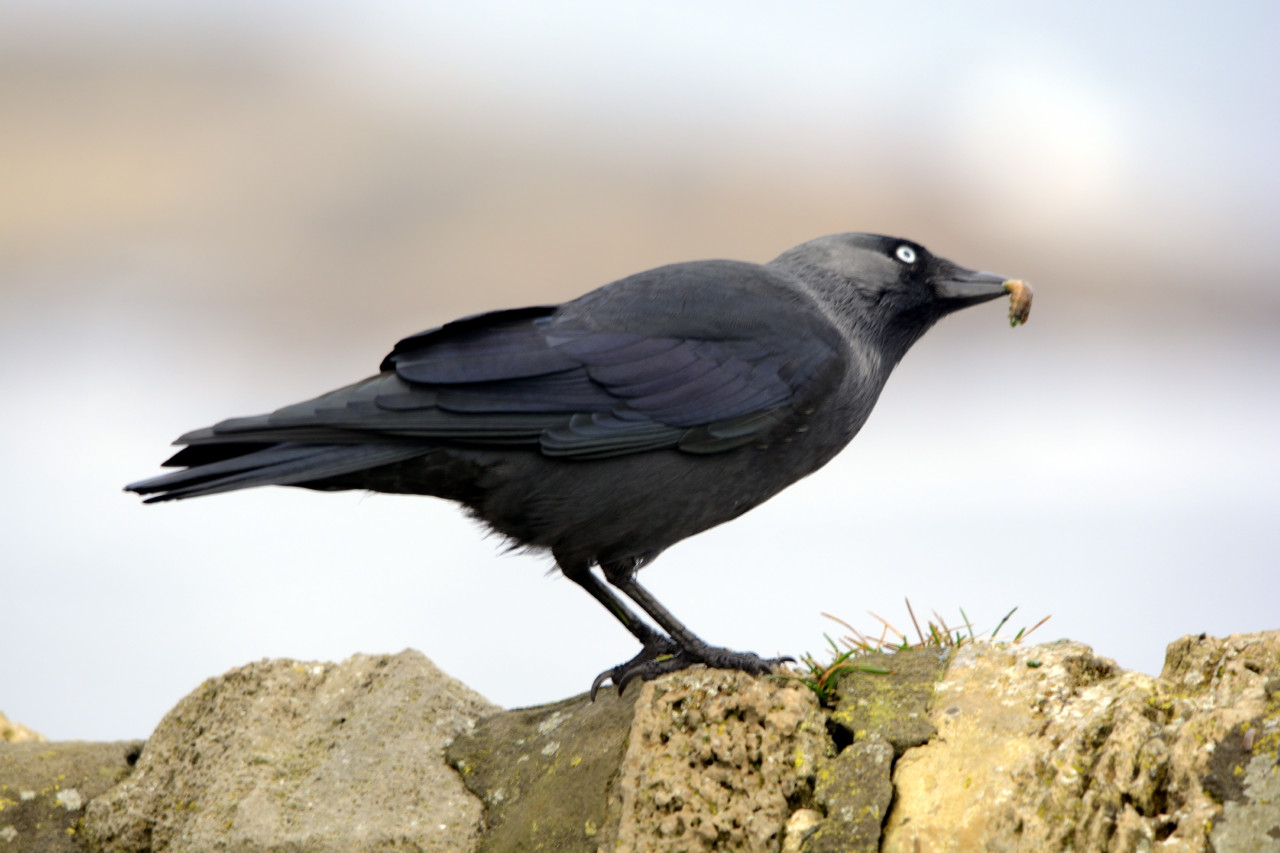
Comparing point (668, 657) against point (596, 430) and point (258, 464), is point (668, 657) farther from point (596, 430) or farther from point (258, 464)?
point (258, 464)

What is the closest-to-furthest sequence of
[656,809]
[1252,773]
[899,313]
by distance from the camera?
[1252,773], [656,809], [899,313]

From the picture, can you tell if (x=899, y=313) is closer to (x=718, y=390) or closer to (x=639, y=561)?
(x=718, y=390)

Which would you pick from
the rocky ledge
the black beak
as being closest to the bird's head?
the black beak

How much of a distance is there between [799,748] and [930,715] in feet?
1.49

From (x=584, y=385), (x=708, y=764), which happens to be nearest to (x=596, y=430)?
(x=584, y=385)

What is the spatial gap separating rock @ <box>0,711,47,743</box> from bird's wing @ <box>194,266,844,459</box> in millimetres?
2401

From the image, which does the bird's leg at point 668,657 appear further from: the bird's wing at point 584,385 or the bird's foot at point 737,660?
the bird's wing at point 584,385

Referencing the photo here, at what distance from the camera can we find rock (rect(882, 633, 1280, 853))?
9.55ft

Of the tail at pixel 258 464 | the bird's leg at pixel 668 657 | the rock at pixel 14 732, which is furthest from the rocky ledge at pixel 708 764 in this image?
the tail at pixel 258 464

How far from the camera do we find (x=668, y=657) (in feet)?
15.5

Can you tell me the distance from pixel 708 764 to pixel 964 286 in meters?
2.93

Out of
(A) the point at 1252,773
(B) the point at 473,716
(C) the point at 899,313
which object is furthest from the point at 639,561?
A: (A) the point at 1252,773

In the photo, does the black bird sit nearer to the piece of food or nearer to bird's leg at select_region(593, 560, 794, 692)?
bird's leg at select_region(593, 560, 794, 692)

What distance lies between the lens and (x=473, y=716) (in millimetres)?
4789
